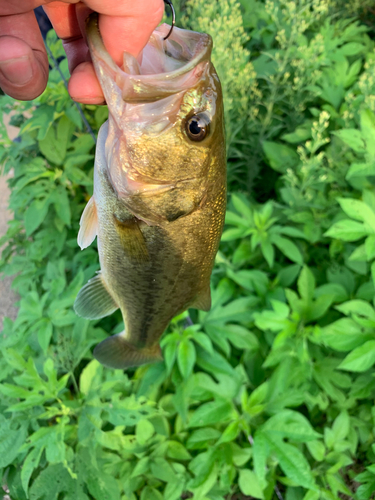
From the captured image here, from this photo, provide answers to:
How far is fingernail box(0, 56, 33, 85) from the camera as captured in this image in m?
0.99

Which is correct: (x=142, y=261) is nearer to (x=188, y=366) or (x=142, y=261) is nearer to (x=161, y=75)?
(x=161, y=75)

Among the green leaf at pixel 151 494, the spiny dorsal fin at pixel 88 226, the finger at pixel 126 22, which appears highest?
the finger at pixel 126 22

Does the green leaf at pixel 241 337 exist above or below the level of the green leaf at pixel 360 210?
below

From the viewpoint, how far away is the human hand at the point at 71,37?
0.85 meters

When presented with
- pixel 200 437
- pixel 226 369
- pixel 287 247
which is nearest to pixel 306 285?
pixel 287 247

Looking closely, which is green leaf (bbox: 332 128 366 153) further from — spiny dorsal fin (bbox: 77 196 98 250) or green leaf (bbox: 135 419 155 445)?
green leaf (bbox: 135 419 155 445)

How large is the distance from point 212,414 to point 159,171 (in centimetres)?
129

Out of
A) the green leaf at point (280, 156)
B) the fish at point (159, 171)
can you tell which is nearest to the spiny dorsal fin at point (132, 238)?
the fish at point (159, 171)

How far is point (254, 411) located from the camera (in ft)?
5.64

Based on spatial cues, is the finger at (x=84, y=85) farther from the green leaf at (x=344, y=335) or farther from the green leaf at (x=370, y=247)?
the green leaf at (x=344, y=335)

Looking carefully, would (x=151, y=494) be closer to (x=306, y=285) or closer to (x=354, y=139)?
(x=306, y=285)

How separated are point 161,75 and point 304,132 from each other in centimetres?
186

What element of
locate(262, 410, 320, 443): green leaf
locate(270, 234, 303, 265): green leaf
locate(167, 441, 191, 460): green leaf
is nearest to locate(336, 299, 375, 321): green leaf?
locate(270, 234, 303, 265): green leaf

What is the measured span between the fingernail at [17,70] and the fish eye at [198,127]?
0.51 metres
